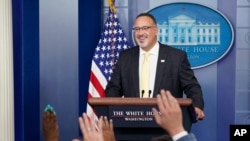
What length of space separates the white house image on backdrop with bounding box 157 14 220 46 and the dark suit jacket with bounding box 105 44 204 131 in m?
1.26

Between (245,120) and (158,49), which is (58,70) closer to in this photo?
(158,49)

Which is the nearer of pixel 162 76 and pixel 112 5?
pixel 162 76

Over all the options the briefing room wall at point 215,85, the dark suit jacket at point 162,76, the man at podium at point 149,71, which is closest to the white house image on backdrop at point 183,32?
the briefing room wall at point 215,85

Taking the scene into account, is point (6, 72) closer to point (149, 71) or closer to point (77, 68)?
point (77, 68)

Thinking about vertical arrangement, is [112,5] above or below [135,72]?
above

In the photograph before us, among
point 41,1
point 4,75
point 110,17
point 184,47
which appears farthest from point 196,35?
point 4,75

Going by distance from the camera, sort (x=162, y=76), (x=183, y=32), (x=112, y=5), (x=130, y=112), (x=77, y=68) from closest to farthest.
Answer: (x=130, y=112) < (x=162, y=76) < (x=112, y=5) < (x=77, y=68) < (x=183, y=32)

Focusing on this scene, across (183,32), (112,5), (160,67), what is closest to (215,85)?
(183,32)

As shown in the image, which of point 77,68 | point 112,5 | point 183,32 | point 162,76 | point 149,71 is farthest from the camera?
point 183,32

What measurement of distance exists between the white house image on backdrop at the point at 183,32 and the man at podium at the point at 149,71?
116 cm

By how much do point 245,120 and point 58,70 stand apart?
2110 millimetres

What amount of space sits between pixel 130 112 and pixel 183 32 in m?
2.72

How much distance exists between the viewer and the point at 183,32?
5.30 metres

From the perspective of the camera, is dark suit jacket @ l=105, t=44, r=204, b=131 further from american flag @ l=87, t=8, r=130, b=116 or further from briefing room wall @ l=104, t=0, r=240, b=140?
briefing room wall @ l=104, t=0, r=240, b=140
